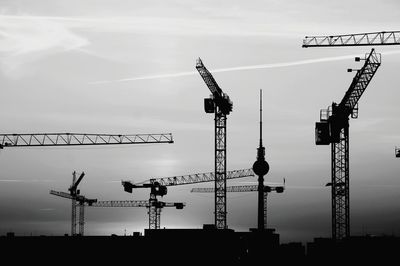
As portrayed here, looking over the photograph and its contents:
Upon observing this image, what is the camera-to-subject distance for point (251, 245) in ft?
648

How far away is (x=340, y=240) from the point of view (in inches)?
5000

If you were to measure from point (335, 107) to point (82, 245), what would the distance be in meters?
52.5

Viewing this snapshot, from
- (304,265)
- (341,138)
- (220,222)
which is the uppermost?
(341,138)

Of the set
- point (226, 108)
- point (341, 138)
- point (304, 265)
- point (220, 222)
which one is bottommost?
point (304, 265)

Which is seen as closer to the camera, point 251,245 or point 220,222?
point 220,222

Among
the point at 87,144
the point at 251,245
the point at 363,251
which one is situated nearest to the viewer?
the point at 363,251

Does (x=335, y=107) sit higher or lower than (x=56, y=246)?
higher

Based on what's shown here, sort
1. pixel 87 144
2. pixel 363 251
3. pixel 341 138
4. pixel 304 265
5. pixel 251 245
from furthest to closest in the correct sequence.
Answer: pixel 251 245 < pixel 304 265 < pixel 87 144 < pixel 363 251 < pixel 341 138

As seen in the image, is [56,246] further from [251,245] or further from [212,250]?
[251,245]

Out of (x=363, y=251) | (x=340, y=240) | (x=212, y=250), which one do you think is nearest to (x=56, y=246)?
(x=212, y=250)

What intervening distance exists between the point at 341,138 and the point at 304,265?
6462 centimetres

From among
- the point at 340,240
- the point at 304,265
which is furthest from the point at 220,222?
the point at 340,240

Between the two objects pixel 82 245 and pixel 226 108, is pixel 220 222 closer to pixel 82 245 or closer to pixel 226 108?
pixel 226 108

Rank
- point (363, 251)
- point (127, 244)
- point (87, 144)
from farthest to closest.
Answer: point (87, 144) < point (363, 251) < point (127, 244)
